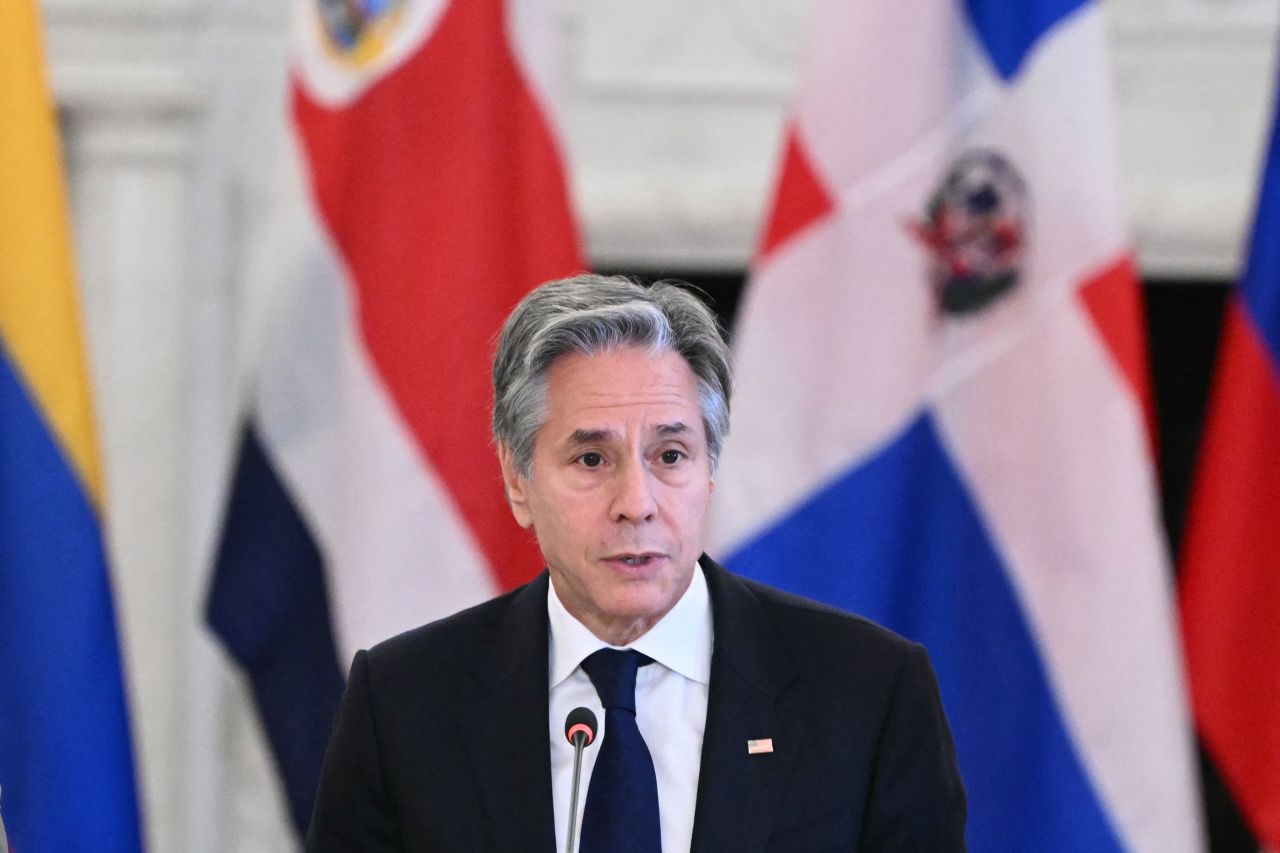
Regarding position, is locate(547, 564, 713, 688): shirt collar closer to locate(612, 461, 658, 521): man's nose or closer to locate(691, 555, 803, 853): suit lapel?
locate(691, 555, 803, 853): suit lapel

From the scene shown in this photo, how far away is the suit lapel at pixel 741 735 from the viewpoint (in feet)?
5.08

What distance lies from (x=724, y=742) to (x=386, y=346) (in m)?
1.58

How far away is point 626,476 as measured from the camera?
159cm

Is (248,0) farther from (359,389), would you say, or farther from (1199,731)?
(1199,731)

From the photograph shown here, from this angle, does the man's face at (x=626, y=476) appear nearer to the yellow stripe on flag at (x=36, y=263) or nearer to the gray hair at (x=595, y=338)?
the gray hair at (x=595, y=338)

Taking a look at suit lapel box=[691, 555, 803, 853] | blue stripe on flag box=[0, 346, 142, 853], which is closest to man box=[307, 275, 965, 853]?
suit lapel box=[691, 555, 803, 853]

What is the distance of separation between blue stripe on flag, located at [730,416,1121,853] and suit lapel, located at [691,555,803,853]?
1.30 m

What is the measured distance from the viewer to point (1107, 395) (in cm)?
286

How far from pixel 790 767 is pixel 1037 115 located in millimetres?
Answer: 1675

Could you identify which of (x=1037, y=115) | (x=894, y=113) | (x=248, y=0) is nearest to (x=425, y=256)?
A: (x=894, y=113)

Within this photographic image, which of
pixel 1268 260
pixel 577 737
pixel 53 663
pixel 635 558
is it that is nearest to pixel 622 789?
pixel 577 737

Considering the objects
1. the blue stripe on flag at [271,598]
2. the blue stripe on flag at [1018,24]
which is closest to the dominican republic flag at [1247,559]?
the blue stripe on flag at [1018,24]

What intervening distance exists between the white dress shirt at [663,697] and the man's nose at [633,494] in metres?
0.14

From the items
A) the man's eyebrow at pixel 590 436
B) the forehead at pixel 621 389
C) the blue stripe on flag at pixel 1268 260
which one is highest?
the blue stripe on flag at pixel 1268 260
